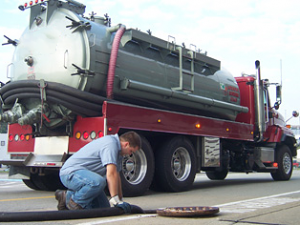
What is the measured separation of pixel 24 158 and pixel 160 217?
15.4ft

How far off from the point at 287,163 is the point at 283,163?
368mm

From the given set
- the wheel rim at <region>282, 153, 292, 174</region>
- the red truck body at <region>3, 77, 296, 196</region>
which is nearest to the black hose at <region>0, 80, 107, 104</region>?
the red truck body at <region>3, 77, 296, 196</region>

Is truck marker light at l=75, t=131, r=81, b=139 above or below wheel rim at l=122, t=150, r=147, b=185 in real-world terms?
above

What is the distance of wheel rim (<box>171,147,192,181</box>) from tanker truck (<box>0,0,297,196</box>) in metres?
0.02

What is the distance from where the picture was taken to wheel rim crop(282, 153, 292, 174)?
45.8 ft

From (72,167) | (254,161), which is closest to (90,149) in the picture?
(72,167)

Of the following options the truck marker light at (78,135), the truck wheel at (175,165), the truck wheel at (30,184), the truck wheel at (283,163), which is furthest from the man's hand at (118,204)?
the truck wheel at (283,163)

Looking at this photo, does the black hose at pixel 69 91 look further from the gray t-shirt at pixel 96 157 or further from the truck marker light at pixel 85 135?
the gray t-shirt at pixel 96 157

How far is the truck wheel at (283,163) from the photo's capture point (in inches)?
538

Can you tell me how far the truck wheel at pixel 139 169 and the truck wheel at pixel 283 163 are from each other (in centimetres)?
621

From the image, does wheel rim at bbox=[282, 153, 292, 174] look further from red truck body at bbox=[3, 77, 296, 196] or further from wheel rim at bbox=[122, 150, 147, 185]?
wheel rim at bbox=[122, 150, 147, 185]

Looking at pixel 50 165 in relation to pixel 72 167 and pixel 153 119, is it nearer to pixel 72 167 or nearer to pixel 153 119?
pixel 153 119

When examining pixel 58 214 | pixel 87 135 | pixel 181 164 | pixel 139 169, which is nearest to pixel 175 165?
pixel 181 164

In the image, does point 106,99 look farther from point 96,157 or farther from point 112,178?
point 112,178
